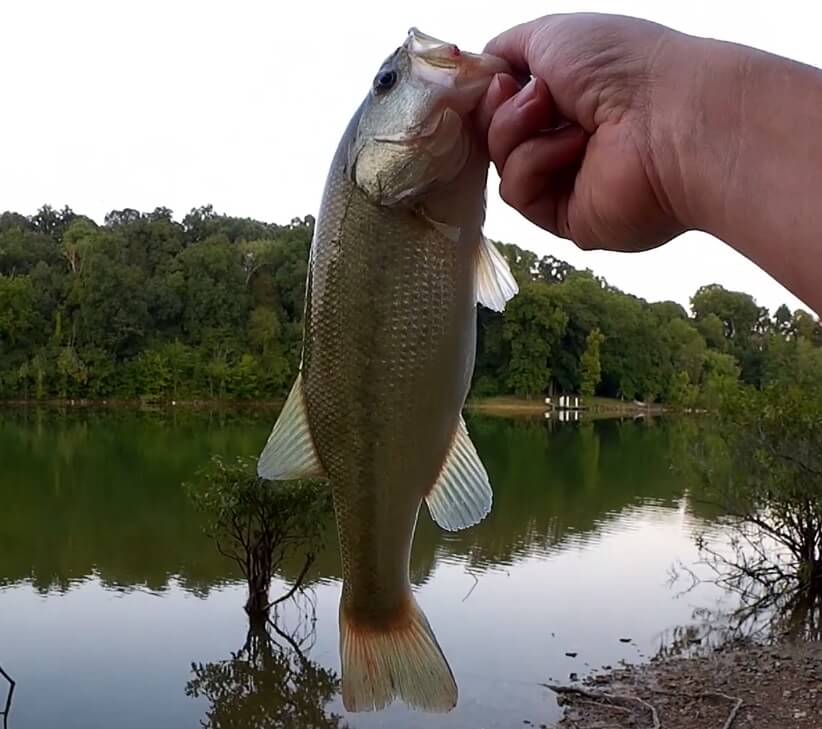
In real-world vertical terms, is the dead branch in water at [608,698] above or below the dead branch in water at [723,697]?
below

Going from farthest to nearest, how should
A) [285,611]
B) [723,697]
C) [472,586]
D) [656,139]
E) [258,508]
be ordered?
[472,586], [285,611], [258,508], [723,697], [656,139]

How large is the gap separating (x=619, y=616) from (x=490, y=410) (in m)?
39.9

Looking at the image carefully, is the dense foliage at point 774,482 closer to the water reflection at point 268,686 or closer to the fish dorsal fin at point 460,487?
the water reflection at point 268,686

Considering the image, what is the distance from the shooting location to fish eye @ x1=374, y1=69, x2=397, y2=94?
1.87 m

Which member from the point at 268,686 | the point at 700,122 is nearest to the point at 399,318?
→ the point at 700,122

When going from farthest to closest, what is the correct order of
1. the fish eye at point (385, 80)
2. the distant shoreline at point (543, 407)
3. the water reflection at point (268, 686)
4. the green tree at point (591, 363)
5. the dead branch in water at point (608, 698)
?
the distant shoreline at point (543, 407)
the green tree at point (591, 363)
the water reflection at point (268, 686)
the dead branch in water at point (608, 698)
the fish eye at point (385, 80)

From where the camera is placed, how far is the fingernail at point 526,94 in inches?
72.0

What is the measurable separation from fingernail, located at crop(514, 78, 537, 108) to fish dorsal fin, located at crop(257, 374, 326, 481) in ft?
2.57

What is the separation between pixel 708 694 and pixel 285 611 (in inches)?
260

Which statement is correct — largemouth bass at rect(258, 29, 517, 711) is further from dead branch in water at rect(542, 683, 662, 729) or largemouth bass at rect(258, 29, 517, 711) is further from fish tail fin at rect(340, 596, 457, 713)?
dead branch in water at rect(542, 683, 662, 729)

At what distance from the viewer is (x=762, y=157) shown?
5.09ft

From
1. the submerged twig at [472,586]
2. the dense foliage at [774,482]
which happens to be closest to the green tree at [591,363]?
the submerged twig at [472,586]

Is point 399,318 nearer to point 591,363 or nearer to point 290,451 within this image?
point 290,451

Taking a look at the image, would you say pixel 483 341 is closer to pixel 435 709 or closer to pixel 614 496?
pixel 614 496
